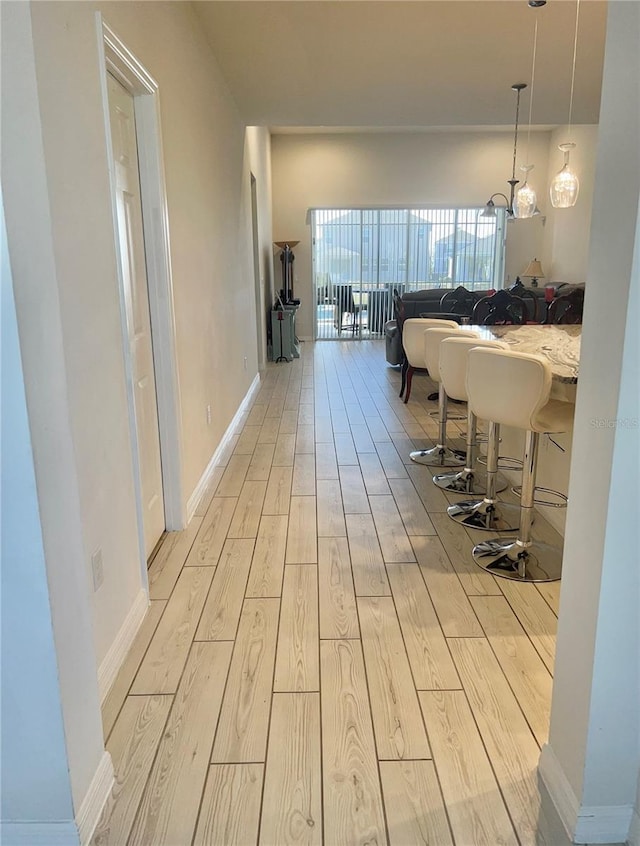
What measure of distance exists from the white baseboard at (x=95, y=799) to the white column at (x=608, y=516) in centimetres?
111

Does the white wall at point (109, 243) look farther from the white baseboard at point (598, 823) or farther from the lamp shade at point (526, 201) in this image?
the lamp shade at point (526, 201)

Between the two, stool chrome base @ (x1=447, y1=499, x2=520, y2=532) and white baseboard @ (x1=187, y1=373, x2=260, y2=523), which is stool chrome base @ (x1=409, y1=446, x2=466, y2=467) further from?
white baseboard @ (x1=187, y1=373, x2=260, y2=523)

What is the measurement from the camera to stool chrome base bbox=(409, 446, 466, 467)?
4.03 meters

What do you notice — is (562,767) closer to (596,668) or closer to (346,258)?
(596,668)

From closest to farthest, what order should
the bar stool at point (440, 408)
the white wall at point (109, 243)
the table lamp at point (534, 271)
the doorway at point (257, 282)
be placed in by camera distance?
1. the white wall at point (109, 243)
2. the bar stool at point (440, 408)
3. the doorway at point (257, 282)
4. the table lamp at point (534, 271)

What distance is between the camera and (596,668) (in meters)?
1.29

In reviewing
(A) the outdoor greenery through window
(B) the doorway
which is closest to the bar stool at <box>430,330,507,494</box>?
(B) the doorway

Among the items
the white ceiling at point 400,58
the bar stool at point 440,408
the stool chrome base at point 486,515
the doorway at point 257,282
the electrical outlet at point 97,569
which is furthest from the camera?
the doorway at point 257,282

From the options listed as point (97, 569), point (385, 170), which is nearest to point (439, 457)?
point (97, 569)

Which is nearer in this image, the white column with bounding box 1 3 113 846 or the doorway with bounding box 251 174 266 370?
the white column with bounding box 1 3 113 846

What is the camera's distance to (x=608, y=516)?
1226 millimetres

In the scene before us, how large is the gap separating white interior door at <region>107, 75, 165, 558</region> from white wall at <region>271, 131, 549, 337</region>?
8.44 metres

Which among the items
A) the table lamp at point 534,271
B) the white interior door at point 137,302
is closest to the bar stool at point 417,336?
the white interior door at point 137,302

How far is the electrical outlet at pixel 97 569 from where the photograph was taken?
1.87 meters
